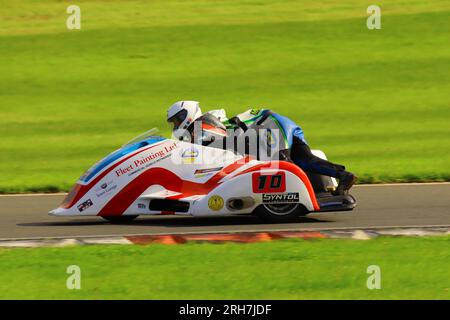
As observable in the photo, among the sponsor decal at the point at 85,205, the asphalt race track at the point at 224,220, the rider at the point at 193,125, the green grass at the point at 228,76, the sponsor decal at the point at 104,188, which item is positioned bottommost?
the asphalt race track at the point at 224,220

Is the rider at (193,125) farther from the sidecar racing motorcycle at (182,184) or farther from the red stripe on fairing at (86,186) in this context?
the red stripe on fairing at (86,186)

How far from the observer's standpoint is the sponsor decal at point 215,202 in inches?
468

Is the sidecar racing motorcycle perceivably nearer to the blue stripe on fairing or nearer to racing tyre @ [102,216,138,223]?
the blue stripe on fairing

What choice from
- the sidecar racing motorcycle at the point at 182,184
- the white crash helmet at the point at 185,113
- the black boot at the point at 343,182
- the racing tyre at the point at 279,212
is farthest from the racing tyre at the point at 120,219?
the black boot at the point at 343,182

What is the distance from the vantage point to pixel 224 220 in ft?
40.8

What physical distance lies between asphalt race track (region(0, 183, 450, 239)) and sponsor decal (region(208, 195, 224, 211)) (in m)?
0.23

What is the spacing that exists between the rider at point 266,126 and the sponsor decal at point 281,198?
1.69 ft

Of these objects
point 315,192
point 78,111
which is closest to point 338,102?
point 78,111

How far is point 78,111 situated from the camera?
22266mm

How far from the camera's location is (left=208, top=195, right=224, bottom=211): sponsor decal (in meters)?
11.9

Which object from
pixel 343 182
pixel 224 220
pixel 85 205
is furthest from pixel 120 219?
pixel 343 182

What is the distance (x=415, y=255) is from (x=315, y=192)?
2.82 meters

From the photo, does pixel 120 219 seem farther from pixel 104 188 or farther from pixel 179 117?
pixel 179 117

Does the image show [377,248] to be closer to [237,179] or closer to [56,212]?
[237,179]
